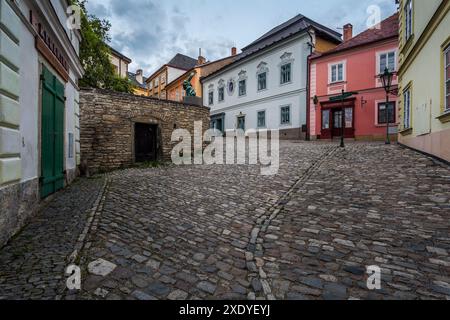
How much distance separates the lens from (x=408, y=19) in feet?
35.2

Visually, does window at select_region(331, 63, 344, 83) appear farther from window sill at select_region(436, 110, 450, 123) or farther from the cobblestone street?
the cobblestone street

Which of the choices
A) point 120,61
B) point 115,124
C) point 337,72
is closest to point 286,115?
point 337,72

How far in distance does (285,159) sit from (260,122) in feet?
46.5

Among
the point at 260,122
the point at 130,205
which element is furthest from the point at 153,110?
the point at 260,122

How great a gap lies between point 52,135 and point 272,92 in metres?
20.0

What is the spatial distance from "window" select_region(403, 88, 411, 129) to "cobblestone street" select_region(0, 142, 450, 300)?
4.62 metres

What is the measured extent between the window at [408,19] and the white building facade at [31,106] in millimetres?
11289

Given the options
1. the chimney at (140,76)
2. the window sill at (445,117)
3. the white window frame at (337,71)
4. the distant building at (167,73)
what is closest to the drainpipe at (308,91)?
the white window frame at (337,71)

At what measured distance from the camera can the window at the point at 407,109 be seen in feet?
34.7

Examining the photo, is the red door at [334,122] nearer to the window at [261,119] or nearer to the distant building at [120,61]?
the window at [261,119]

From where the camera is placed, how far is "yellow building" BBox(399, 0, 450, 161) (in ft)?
23.2

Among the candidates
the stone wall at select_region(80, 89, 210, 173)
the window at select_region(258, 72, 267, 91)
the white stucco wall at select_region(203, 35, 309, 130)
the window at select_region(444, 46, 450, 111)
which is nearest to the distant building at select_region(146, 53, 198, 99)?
the white stucco wall at select_region(203, 35, 309, 130)
